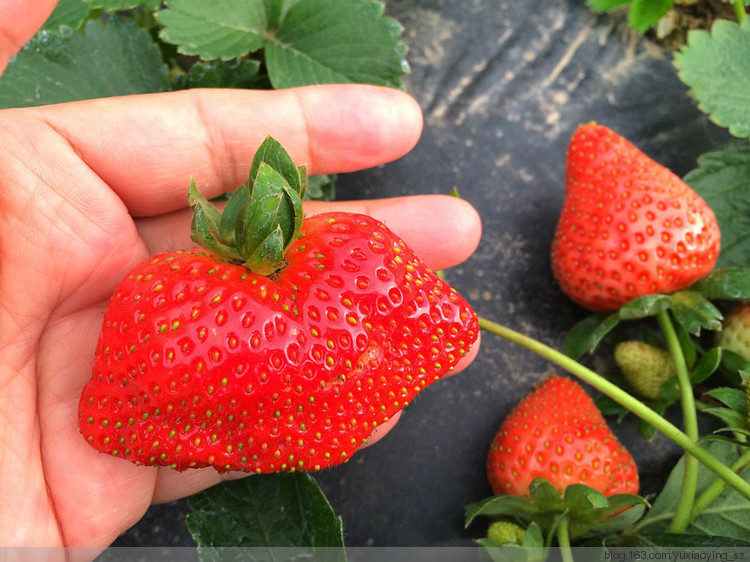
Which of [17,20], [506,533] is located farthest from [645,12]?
[17,20]

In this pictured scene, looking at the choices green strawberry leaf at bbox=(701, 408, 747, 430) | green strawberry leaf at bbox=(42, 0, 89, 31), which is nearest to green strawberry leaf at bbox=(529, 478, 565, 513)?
green strawberry leaf at bbox=(701, 408, 747, 430)

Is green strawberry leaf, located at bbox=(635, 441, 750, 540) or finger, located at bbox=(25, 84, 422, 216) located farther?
green strawberry leaf, located at bbox=(635, 441, 750, 540)

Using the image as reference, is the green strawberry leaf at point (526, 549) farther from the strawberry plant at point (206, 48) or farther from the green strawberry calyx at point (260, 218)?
the strawberry plant at point (206, 48)

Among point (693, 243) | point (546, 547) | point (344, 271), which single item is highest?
point (344, 271)

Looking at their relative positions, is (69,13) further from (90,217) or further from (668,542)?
(668,542)

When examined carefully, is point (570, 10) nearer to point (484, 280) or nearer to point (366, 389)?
point (484, 280)

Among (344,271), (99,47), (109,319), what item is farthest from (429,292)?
(99,47)

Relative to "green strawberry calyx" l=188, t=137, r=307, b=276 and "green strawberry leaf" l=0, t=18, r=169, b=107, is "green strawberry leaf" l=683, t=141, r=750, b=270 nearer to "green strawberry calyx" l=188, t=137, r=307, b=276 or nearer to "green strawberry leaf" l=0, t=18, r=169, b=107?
"green strawberry calyx" l=188, t=137, r=307, b=276
